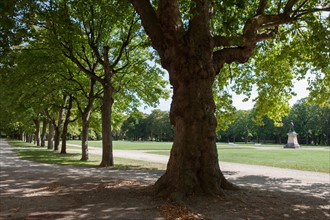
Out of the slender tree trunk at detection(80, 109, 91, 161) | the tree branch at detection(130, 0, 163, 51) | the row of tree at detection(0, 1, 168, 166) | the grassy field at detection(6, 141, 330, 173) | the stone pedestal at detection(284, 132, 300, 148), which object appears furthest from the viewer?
the stone pedestal at detection(284, 132, 300, 148)

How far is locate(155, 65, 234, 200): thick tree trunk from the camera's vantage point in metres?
8.66

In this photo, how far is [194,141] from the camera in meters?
8.76

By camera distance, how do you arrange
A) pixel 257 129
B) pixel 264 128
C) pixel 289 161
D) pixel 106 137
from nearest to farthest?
pixel 106 137 → pixel 289 161 → pixel 264 128 → pixel 257 129

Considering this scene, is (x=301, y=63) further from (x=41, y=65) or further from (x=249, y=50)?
(x=41, y=65)

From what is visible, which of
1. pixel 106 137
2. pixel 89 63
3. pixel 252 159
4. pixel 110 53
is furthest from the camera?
pixel 252 159

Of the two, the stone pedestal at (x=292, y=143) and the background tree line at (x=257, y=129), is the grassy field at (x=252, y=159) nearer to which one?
the stone pedestal at (x=292, y=143)

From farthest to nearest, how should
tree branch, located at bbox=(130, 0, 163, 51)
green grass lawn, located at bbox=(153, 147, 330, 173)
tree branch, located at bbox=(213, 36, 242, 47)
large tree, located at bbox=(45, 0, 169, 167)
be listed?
green grass lawn, located at bbox=(153, 147, 330, 173) < large tree, located at bbox=(45, 0, 169, 167) < tree branch, located at bbox=(213, 36, 242, 47) < tree branch, located at bbox=(130, 0, 163, 51)

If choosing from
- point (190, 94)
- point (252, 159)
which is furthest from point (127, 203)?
point (252, 159)

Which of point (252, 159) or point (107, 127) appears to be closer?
point (107, 127)

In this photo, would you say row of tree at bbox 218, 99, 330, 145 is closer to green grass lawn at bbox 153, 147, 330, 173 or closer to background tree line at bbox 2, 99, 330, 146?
background tree line at bbox 2, 99, 330, 146

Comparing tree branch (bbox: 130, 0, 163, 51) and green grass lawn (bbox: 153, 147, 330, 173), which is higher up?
tree branch (bbox: 130, 0, 163, 51)

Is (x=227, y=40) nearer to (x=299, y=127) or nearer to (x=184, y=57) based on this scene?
(x=184, y=57)

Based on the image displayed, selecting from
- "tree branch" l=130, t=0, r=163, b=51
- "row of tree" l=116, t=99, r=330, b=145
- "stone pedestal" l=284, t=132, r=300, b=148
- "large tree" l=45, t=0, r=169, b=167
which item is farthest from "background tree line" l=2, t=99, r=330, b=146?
"tree branch" l=130, t=0, r=163, b=51

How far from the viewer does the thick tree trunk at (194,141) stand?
8664 mm
